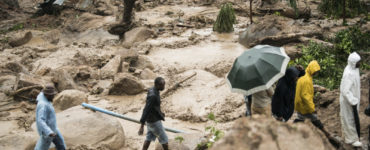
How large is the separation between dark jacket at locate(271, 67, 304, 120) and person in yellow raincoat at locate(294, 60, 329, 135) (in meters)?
0.13

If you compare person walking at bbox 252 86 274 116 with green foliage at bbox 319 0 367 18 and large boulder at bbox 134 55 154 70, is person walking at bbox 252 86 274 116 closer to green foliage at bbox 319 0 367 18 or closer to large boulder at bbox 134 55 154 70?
large boulder at bbox 134 55 154 70

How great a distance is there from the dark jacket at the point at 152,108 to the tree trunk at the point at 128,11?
946 centimetres

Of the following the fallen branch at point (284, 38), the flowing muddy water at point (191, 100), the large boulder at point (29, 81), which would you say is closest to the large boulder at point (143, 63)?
the flowing muddy water at point (191, 100)

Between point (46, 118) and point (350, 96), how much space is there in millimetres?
3866

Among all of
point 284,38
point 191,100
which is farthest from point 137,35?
point 191,100

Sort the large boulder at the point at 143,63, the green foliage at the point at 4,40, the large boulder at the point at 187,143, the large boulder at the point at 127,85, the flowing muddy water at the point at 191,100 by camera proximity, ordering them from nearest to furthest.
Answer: the large boulder at the point at 187,143
the flowing muddy water at the point at 191,100
the large boulder at the point at 127,85
the large boulder at the point at 143,63
the green foliage at the point at 4,40

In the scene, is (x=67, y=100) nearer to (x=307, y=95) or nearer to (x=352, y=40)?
(x=307, y=95)

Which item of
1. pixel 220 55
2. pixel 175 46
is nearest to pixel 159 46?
pixel 175 46

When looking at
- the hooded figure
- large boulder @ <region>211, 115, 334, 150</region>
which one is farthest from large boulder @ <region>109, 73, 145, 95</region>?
large boulder @ <region>211, 115, 334, 150</region>

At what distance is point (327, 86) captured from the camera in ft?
23.8

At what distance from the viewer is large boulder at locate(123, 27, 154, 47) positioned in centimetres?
1312

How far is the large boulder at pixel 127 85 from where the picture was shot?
872 centimetres

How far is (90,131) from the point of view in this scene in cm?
596

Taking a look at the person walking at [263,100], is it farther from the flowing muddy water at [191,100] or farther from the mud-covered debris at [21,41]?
the mud-covered debris at [21,41]
